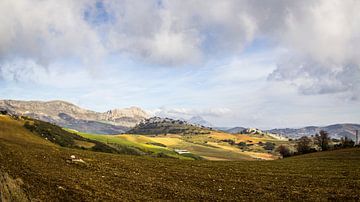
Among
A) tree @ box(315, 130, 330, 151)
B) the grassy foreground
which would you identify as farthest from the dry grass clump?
tree @ box(315, 130, 330, 151)

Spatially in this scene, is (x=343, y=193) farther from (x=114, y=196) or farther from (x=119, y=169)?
(x=119, y=169)

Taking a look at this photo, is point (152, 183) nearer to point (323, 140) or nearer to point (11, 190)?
point (11, 190)

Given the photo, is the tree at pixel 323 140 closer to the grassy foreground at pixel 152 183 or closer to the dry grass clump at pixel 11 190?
the grassy foreground at pixel 152 183

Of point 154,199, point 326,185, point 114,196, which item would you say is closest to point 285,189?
point 326,185

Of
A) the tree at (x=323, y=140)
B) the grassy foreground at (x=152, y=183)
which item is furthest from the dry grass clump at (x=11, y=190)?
the tree at (x=323, y=140)

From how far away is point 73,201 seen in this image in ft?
85.4

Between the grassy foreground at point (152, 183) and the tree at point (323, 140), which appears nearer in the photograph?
the grassy foreground at point (152, 183)

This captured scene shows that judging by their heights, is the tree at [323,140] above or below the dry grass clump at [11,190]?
above

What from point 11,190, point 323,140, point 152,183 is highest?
point 323,140

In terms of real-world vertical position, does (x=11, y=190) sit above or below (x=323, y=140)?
below

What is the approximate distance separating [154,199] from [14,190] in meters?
10.2

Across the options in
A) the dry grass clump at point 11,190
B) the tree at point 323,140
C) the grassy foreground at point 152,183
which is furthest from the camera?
the tree at point 323,140

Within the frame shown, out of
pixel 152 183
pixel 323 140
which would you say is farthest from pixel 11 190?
pixel 323 140

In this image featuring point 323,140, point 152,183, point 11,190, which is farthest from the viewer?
point 323,140
